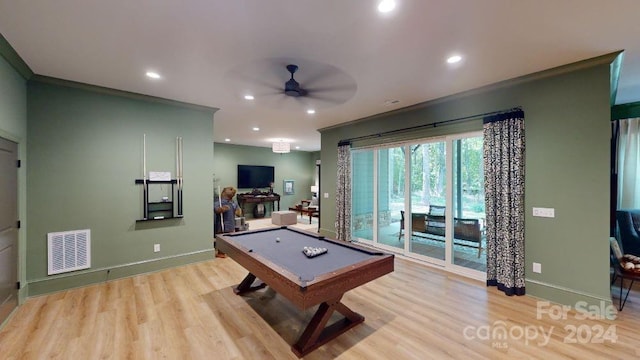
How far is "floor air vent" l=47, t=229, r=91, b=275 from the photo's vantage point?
3324mm

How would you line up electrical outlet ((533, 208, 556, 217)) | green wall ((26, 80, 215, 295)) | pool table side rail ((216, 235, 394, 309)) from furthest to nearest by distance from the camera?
1. green wall ((26, 80, 215, 295))
2. electrical outlet ((533, 208, 556, 217))
3. pool table side rail ((216, 235, 394, 309))

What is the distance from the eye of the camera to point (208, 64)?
2.94 m

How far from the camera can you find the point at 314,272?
2.18 metres

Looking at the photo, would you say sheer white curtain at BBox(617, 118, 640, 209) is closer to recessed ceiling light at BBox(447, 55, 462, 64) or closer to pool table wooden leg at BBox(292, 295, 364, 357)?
recessed ceiling light at BBox(447, 55, 462, 64)

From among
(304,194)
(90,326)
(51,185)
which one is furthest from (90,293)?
(304,194)

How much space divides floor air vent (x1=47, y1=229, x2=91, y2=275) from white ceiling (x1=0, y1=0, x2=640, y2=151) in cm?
209

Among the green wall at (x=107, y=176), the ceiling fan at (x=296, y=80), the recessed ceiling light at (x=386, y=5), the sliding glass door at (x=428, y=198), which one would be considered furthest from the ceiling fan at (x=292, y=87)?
the sliding glass door at (x=428, y=198)

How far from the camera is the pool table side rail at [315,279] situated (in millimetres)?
1845

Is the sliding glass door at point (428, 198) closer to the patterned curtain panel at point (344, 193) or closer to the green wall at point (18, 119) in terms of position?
the patterned curtain panel at point (344, 193)

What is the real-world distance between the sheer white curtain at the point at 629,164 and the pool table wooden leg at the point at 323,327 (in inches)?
209

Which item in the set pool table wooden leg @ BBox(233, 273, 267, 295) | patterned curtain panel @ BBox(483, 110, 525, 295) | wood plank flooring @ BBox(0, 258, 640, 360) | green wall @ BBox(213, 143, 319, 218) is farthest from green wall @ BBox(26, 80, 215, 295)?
patterned curtain panel @ BBox(483, 110, 525, 295)

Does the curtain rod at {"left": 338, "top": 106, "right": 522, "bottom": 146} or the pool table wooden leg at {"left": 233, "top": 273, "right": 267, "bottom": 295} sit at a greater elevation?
the curtain rod at {"left": 338, "top": 106, "right": 522, "bottom": 146}

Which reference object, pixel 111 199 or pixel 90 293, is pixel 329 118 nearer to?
pixel 111 199

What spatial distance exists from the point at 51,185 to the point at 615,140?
351 inches
